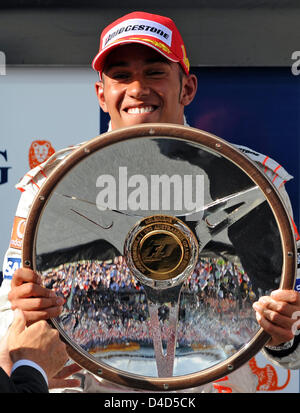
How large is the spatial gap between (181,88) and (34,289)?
0.67 metres

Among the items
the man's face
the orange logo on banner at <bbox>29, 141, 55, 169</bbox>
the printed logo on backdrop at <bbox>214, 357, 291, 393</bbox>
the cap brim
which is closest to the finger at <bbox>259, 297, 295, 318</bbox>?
the man's face

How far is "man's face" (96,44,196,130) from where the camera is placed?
1515mm

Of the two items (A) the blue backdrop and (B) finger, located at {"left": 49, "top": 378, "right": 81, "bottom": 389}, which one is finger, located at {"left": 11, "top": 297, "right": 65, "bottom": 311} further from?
(A) the blue backdrop

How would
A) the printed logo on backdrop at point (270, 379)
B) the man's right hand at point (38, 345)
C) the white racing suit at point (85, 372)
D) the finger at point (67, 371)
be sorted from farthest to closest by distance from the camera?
the printed logo on backdrop at point (270, 379) → the white racing suit at point (85, 372) → the finger at point (67, 371) → the man's right hand at point (38, 345)

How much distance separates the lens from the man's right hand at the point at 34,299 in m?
1.25

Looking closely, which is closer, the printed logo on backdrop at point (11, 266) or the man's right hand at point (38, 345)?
the man's right hand at point (38, 345)

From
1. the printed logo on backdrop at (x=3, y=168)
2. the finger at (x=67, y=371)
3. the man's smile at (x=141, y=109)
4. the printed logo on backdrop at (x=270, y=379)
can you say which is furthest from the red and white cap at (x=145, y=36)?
the printed logo on backdrop at (x=270, y=379)

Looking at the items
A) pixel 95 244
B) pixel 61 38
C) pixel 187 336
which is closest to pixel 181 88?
pixel 95 244

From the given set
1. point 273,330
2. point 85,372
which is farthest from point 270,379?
point 273,330

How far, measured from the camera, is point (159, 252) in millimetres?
1258

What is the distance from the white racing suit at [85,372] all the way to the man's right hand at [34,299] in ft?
0.67

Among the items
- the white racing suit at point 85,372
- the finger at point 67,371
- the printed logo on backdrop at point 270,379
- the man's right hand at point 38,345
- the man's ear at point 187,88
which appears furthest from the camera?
the printed logo on backdrop at point 270,379

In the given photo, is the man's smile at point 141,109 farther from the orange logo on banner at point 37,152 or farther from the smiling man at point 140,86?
the orange logo on banner at point 37,152

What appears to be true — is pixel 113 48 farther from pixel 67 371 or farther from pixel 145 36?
pixel 67 371
